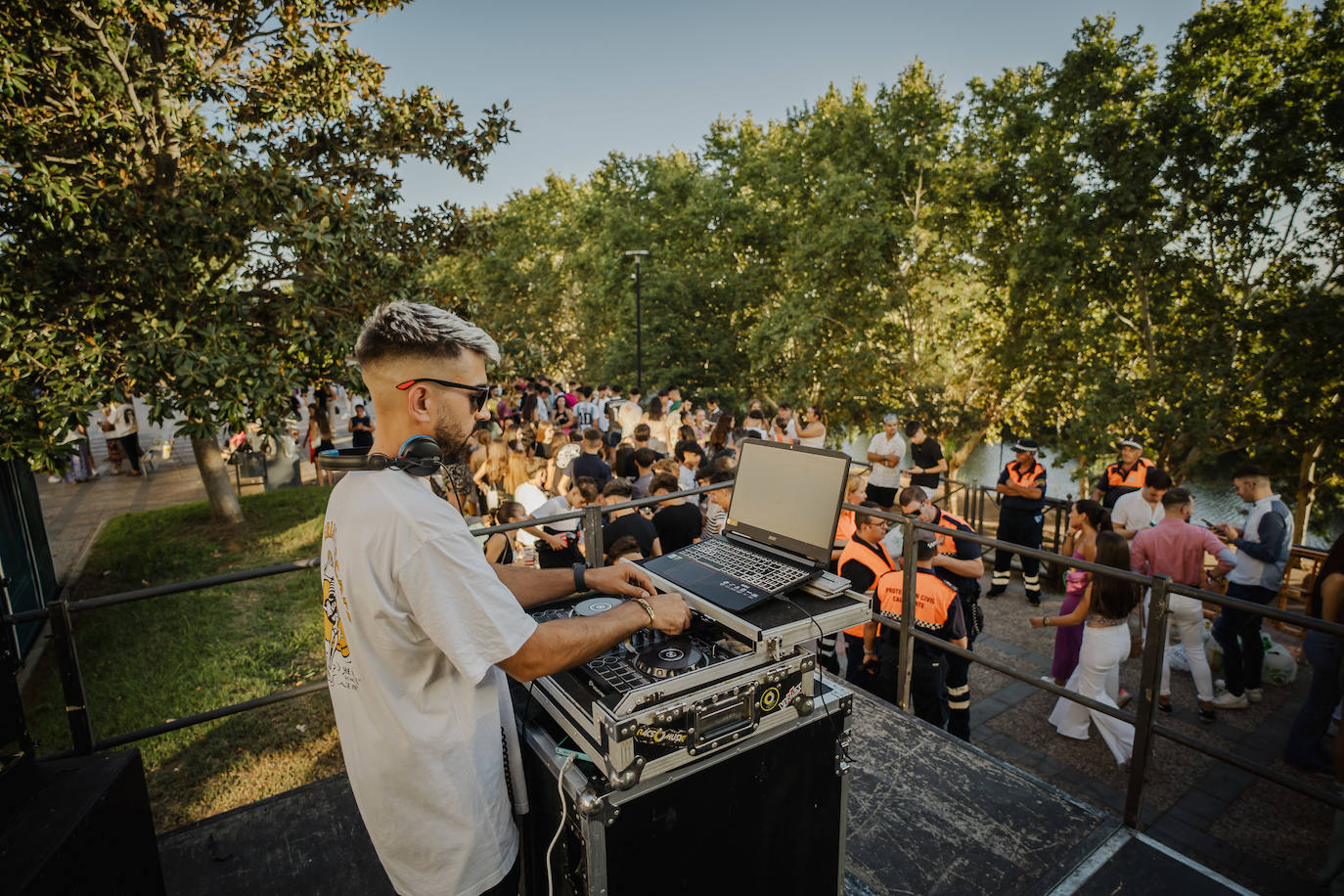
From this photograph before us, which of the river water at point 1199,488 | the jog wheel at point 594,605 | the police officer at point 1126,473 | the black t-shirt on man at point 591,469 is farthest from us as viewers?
the river water at point 1199,488

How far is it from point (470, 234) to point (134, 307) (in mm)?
4319

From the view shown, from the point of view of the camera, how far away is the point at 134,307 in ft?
22.3

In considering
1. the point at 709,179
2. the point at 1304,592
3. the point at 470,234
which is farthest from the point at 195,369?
the point at 709,179

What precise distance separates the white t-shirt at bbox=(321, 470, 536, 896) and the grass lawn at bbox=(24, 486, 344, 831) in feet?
12.4

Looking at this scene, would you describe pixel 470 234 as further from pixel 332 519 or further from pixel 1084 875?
pixel 1084 875

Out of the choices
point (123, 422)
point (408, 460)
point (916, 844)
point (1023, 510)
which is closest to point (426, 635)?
point (408, 460)

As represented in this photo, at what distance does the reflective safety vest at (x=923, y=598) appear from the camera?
4.21 m

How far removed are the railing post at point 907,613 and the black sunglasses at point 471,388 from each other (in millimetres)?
2727

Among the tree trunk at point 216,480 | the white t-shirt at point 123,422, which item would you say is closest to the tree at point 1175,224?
the tree trunk at point 216,480

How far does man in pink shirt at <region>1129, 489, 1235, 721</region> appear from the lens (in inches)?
211

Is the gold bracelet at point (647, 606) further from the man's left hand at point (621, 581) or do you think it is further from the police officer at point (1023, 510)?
the police officer at point (1023, 510)

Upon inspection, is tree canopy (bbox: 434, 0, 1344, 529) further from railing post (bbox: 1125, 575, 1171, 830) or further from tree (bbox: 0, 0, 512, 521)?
railing post (bbox: 1125, 575, 1171, 830)

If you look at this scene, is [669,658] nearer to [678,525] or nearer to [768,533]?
A: [768,533]

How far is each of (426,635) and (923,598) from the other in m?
3.41
